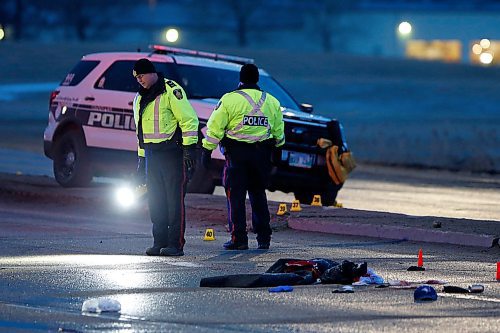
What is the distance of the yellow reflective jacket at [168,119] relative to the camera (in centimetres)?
1320

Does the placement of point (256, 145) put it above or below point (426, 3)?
below

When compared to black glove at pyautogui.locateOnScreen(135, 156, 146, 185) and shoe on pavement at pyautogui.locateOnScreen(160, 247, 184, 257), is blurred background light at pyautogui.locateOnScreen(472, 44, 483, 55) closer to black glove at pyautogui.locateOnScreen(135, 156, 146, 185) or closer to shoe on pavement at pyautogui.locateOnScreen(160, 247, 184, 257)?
black glove at pyautogui.locateOnScreen(135, 156, 146, 185)

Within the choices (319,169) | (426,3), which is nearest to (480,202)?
(319,169)

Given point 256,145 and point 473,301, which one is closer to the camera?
point 473,301

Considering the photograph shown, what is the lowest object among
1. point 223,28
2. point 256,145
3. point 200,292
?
point 200,292

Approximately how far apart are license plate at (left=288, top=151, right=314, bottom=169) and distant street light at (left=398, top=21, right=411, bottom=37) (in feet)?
233

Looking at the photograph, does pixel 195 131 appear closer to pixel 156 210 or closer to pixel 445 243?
pixel 156 210

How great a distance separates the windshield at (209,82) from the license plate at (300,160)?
1143mm

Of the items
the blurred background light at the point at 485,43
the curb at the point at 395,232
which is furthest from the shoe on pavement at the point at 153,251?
the blurred background light at the point at 485,43

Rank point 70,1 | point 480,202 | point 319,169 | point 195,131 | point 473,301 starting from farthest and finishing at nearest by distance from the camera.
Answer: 1. point 70,1
2. point 480,202
3. point 319,169
4. point 195,131
5. point 473,301

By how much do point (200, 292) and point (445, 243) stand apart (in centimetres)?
466

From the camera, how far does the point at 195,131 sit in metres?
13.2

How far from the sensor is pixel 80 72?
798 inches

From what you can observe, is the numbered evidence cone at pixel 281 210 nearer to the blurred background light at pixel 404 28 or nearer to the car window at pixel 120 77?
the car window at pixel 120 77
